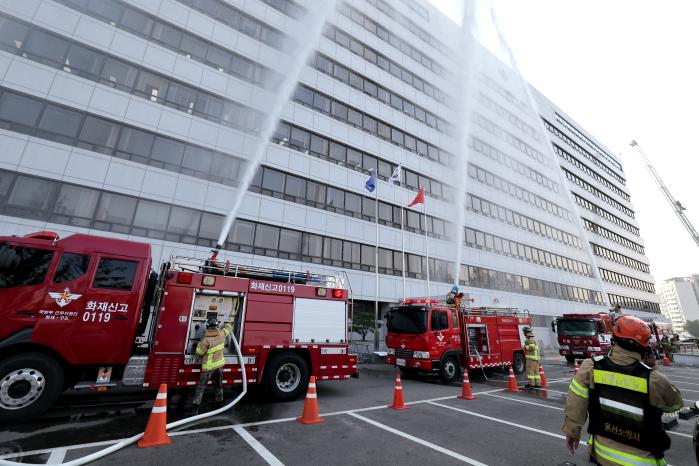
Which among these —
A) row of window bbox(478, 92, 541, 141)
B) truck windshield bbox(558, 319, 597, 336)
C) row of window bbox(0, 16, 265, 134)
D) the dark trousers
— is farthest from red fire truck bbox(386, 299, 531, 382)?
row of window bbox(478, 92, 541, 141)

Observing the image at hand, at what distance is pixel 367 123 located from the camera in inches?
874

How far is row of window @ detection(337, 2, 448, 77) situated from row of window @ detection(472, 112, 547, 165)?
18.0 feet

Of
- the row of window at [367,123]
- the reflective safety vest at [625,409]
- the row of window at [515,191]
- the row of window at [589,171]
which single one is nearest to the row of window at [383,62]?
the row of window at [367,123]

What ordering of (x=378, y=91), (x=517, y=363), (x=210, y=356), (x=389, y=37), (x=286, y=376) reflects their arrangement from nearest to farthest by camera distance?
(x=210, y=356)
(x=286, y=376)
(x=517, y=363)
(x=378, y=91)
(x=389, y=37)

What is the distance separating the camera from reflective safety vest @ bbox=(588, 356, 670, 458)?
2.27 meters

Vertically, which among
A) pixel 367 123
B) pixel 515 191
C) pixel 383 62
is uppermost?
pixel 383 62

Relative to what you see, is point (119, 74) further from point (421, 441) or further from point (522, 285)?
point (522, 285)

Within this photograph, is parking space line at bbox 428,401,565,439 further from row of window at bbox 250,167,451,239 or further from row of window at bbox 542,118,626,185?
row of window at bbox 542,118,626,185

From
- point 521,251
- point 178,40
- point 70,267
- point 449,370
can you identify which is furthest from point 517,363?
point 178,40

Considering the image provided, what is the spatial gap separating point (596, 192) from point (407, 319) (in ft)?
166

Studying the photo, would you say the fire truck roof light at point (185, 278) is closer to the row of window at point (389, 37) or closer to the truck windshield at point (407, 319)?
the truck windshield at point (407, 319)

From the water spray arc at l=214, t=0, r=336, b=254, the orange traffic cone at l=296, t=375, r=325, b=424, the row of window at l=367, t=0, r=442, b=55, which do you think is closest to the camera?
the orange traffic cone at l=296, t=375, r=325, b=424

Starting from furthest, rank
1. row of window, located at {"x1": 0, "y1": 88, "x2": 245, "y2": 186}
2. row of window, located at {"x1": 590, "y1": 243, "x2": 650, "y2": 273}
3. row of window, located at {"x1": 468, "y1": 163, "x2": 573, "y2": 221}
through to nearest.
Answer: row of window, located at {"x1": 590, "y1": 243, "x2": 650, "y2": 273}, row of window, located at {"x1": 468, "y1": 163, "x2": 573, "y2": 221}, row of window, located at {"x1": 0, "y1": 88, "x2": 245, "y2": 186}

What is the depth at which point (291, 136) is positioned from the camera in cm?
1844
